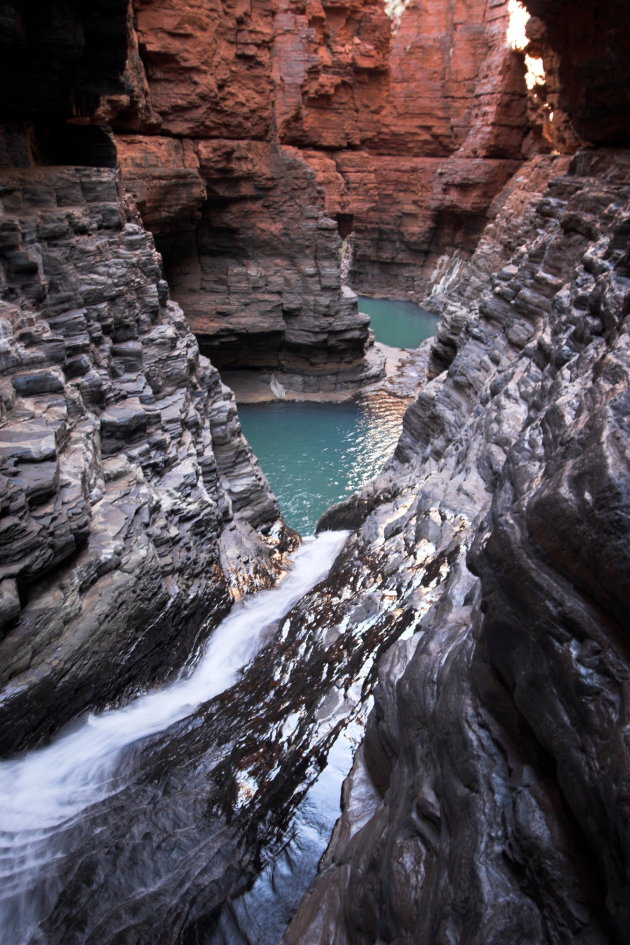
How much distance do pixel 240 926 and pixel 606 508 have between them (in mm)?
4289

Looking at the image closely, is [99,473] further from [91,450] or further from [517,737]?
[517,737]

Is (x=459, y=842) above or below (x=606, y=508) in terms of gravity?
below

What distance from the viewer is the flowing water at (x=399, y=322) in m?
28.1

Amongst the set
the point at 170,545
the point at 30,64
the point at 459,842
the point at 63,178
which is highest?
the point at 30,64

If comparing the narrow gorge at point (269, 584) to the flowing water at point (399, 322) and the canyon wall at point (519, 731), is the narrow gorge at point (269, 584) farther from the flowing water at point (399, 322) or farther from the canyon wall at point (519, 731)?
the flowing water at point (399, 322)

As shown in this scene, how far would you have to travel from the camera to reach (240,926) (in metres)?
4.70

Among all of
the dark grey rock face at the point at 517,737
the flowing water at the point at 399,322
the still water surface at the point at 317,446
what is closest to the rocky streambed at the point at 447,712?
the dark grey rock face at the point at 517,737

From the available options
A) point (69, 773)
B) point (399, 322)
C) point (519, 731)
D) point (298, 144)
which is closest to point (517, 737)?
point (519, 731)

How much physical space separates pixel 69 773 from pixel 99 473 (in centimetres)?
337

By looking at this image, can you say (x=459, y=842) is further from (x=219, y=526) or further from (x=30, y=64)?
(x=30, y=64)

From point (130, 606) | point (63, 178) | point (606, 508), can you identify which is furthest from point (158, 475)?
point (606, 508)

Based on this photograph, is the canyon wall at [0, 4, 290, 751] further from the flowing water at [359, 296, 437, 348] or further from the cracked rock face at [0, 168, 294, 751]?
the flowing water at [359, 296, 437, 348]

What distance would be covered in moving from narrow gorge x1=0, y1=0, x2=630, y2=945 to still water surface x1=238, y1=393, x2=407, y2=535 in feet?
2.46

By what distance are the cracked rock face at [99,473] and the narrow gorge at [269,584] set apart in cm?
4
